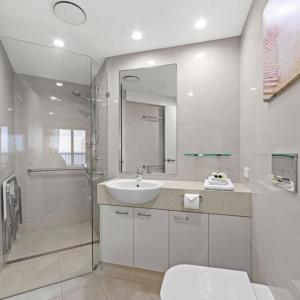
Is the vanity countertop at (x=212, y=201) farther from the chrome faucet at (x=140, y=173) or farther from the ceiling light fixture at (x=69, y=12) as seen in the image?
the ceiling light fixture at (x=69, y=12)

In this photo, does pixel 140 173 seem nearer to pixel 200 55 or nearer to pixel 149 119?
pixel 149 119

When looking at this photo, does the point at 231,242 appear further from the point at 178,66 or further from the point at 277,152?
the point at 178,66

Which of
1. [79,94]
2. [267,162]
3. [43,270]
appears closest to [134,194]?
[267,162]

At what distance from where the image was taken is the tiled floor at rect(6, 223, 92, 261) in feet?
7.18

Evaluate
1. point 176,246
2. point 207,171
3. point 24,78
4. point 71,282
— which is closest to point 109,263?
point 71,282

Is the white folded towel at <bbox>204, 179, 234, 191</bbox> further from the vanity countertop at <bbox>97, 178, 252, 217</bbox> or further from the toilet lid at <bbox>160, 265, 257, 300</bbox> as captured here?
the toilet lid at <bbox>160, 265, 257, 300</bbox>

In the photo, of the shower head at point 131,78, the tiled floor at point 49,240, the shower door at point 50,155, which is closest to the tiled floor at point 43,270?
the shower door at point 50,155

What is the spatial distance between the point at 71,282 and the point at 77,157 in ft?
5.11

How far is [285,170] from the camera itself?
2.90 ft

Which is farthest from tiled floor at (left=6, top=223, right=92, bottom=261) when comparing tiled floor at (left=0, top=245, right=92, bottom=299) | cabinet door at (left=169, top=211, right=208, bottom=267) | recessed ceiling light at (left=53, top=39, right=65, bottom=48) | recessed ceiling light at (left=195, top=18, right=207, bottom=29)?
recessed ceiling light at (left=195, top=18, right=207, bottom=29)

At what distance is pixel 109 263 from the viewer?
73.9 inches

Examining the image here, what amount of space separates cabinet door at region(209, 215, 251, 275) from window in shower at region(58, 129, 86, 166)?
2.01 metres

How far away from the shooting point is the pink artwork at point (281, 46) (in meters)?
0.78

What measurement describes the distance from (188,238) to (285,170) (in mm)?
1094
